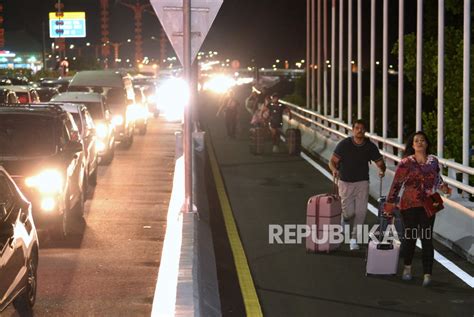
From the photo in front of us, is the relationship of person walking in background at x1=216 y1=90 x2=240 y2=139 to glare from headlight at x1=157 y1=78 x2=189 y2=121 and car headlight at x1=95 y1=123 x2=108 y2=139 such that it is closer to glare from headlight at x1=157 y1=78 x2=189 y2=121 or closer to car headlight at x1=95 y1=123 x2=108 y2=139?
car headlight at x1=95 y1=123 x2=108 y2=139

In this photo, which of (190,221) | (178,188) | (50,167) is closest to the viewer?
(190,221)

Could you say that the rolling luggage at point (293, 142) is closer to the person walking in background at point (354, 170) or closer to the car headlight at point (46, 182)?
the car headlight at point (46, 182)

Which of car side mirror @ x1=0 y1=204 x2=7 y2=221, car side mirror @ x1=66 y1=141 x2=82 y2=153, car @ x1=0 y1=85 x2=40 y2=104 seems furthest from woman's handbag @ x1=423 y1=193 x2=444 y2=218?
car @ x1=0 y1=85 x2=40 y2=104

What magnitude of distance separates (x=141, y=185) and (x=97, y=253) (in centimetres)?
927

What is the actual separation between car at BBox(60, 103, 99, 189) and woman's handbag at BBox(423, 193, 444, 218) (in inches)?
343

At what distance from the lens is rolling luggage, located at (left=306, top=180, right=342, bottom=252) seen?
1516cm

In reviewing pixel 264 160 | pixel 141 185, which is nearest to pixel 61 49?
pixel 264 160

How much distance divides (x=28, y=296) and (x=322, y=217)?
4.86 meters

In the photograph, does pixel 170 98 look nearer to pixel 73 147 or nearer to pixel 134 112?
pixel 134 112

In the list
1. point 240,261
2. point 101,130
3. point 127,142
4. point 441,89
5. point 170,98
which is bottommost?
point 170,98

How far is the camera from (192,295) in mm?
8914

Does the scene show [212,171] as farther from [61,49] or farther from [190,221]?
[61,49]

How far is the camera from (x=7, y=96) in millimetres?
32188

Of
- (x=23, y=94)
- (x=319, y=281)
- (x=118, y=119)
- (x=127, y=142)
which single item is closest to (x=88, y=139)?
(x=319, y=281)
